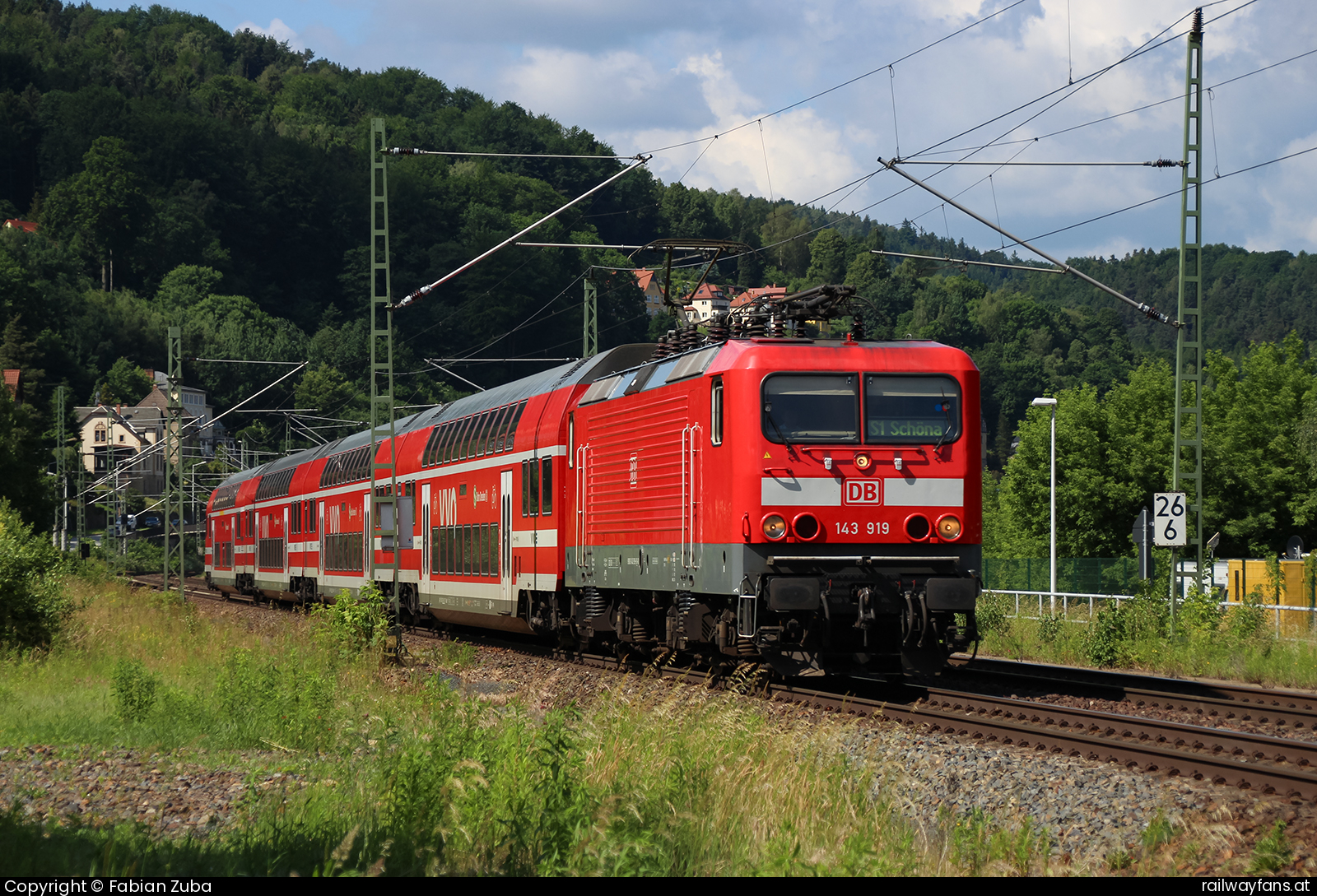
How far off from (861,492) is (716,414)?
1822 millimetres

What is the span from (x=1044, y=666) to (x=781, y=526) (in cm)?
725

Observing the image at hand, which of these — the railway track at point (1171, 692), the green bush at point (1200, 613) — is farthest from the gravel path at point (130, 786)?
the green bush at point (1200, 613)

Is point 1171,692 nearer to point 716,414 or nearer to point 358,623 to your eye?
point 716,414

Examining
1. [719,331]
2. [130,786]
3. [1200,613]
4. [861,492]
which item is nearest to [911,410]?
[861,492]

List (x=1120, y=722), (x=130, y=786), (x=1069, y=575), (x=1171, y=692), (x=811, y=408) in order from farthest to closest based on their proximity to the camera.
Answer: (x=1069, y=575) < (x=1171, y=692) < (x=811, y=408) < (x=1120, y=722) < (x=130, y=786)

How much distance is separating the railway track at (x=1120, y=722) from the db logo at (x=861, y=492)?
218 centimetres

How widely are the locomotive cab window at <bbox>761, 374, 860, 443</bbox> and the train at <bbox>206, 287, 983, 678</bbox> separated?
2 cm

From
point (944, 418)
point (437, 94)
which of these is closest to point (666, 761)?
point (944, 418)

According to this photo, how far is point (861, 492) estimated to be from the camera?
14688 millimetres

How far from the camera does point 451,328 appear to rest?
103 metres

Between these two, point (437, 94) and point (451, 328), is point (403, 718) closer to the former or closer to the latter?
point (451, 328)

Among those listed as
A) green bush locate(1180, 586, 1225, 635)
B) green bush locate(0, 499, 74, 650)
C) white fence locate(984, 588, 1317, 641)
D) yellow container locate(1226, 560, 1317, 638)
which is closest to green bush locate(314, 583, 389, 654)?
green bush locate(0, 499, 74, 650)

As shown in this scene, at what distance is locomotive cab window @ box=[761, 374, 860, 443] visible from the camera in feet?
48.1

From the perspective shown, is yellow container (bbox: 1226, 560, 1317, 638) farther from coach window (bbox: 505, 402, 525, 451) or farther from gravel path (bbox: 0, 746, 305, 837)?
gravel path (bbox: 0, 746, 305, 837)
